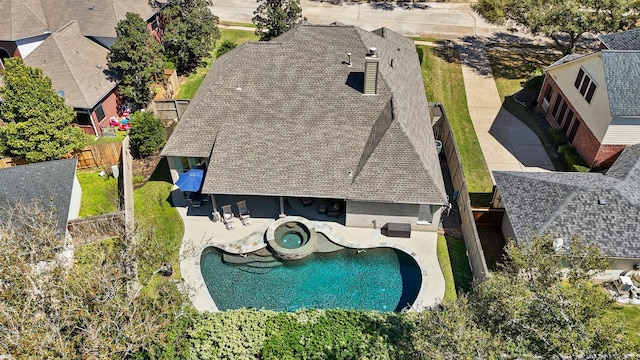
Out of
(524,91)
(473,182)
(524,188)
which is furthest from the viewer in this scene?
(524,91)

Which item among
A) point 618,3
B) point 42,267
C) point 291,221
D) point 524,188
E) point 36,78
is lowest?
point 291,221

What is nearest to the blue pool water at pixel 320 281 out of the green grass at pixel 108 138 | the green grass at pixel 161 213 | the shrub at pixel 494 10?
the green grass at pixel 161 213

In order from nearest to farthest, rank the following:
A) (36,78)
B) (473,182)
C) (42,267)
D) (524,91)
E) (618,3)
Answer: (42,267) → (36,78) → (473,182) → (618,3) → (524,91)

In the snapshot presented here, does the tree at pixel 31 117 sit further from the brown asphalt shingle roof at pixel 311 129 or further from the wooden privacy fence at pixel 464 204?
the wooden privacy fence at pixel 464 204

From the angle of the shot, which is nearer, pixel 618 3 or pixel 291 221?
pixel 291 221

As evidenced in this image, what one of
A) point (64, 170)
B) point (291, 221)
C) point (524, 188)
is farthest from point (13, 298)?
point (524, 188)

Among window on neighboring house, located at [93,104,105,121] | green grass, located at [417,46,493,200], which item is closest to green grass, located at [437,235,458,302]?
green grass, located at [417,46,493,200]

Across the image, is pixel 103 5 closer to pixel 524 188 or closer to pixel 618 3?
pixel 524 188
